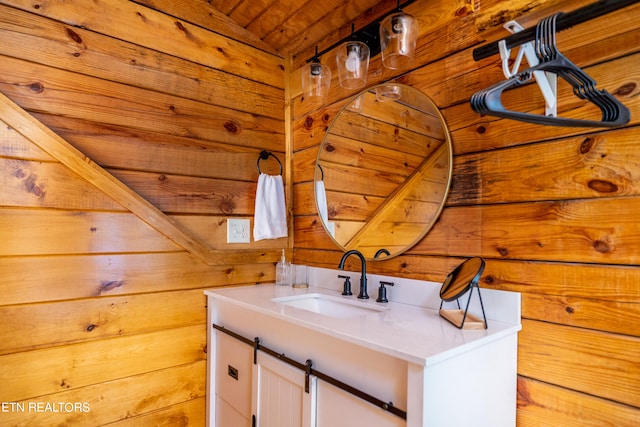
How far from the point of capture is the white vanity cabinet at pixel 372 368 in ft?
2.98

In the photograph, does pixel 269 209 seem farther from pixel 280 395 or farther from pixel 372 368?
pixel 372 368

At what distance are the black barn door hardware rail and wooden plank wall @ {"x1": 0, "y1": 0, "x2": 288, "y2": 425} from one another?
35 centimetres

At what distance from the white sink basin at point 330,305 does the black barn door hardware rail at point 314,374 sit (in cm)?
18

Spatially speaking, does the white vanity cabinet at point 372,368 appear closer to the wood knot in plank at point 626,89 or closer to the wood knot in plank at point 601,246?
the wood knot in plank at point 601,246

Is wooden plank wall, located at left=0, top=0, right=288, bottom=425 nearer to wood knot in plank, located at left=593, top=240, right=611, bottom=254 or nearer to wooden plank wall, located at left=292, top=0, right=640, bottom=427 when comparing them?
wooden plank wall, located at left=292, top=0, right=640, bottom=427

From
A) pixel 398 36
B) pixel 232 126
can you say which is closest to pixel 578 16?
pixel 398 36

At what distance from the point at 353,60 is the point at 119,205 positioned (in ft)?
3.67

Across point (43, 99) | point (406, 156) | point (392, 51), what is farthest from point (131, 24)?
point (406, 156)

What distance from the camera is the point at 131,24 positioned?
1.63 meters

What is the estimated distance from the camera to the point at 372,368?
1.00 m

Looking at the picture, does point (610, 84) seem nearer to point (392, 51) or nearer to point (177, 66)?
point (392, 51)

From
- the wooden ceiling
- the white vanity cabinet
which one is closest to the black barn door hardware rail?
the white vanity cabinet

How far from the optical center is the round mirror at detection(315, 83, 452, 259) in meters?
1.40

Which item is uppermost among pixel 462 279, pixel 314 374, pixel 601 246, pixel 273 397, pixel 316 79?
pixel 316 79
